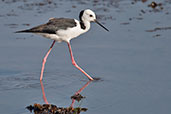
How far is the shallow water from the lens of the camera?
552cm

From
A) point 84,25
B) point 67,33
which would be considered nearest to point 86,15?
point 84,25

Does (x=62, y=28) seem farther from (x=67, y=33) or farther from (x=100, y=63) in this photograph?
(x=100, y=63)

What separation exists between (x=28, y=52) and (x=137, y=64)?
6.70ft

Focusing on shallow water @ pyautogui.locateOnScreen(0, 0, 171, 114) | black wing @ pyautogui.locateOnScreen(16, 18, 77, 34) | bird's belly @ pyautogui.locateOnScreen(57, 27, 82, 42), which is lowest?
shallow water @ pyautogui.locateOnScreen(0, 0, 171, 114)

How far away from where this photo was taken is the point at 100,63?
702cm

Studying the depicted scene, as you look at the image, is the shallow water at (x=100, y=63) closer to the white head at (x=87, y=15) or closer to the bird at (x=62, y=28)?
the bird at (x=62, y=28)

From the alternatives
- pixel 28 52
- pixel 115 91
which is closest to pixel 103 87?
pixel 115 91

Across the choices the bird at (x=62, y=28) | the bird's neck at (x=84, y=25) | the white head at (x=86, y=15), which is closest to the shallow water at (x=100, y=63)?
the bird at (x=62, y=28)

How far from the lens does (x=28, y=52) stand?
7.59 m

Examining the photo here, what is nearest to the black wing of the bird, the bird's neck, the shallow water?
the bird

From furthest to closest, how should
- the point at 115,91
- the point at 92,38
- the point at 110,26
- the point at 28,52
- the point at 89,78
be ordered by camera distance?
1. the point at 110,26
2. the point at 92,38
3. the point at 28,52
4. the point at 89,78
5. the point at 115,91

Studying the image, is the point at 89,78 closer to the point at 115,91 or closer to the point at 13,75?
the point at 115,91

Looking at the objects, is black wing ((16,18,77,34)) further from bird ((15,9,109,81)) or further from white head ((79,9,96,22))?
white head ((79,9,96,22))

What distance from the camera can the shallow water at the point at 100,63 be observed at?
18.1 feet
